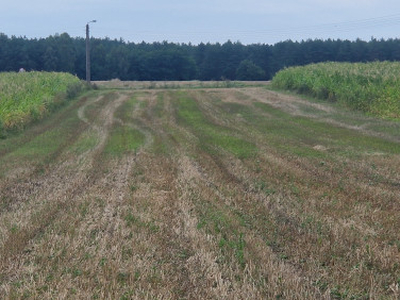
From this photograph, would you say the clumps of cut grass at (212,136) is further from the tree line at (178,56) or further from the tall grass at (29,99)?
the tree line at (178,56)

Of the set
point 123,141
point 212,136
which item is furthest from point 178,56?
point 123,141

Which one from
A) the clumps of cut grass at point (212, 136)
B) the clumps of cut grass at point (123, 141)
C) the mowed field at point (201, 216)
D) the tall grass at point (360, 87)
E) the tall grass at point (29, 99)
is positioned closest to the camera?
the mowed field at point (201, 216)

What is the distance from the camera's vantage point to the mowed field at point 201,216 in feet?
17.3

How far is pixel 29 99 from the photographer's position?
965 inches

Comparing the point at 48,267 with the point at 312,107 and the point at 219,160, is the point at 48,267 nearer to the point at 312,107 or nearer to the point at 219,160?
the point at 219,160

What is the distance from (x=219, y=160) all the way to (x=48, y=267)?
26.0 ft

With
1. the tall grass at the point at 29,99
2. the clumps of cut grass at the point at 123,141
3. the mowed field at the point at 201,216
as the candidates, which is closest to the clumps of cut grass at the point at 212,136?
the mowed field at the point at 201,216

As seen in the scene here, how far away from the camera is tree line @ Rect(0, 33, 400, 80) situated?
88500 millimetres

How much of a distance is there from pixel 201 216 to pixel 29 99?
1942 centimetres

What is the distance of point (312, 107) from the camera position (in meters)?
27.0

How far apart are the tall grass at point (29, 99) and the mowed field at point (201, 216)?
2271 mm

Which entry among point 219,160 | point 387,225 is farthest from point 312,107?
point 387,225

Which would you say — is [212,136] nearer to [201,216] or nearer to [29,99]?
[201,216]

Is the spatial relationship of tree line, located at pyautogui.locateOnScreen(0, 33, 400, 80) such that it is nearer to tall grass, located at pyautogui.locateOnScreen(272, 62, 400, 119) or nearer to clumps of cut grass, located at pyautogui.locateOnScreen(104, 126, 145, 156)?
tall grass, located at pyautogui.locateOnScreen(272, 62, 400, 119)
